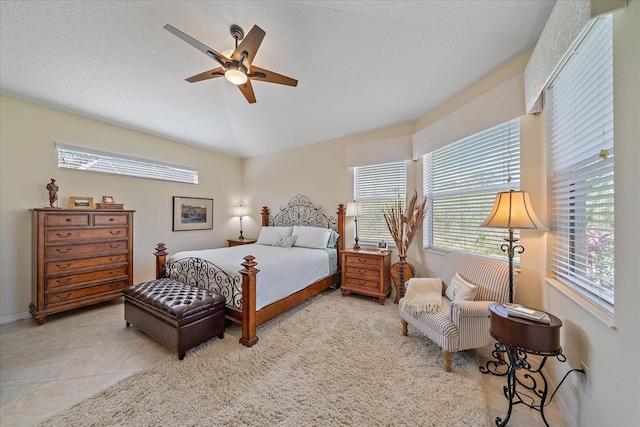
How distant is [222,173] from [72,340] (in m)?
3.74

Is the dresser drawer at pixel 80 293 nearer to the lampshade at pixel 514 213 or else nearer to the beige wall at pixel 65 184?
the beige wall at pixel 65 184

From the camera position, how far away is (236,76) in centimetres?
209

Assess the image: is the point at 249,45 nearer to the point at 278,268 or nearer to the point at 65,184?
the point at 278,268

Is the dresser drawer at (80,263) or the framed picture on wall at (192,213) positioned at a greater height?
the framed picture on wall at (192,213)

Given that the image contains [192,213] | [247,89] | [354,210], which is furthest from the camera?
[192,213]

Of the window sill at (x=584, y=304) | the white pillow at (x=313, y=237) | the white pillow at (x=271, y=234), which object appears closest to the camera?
the window sill at (x=584, y=304)

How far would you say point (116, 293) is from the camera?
3318 millimetres

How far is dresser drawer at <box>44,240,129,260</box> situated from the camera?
2.85m

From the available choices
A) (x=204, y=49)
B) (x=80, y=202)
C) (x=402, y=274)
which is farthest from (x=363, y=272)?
(x=80, y=202)

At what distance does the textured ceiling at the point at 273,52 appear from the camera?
6.64 ft

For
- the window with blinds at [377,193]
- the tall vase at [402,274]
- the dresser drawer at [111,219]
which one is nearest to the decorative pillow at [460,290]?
the tall vase at [402,274]

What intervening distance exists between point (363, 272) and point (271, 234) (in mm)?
2000

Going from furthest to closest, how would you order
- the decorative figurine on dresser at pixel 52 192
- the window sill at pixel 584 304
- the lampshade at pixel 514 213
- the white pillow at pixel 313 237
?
the white pillow at pixel 313 237 → the decorative figurine on dresser at pixel 52 192 → the lampshade at pixel 514 213 → the window sill at pixel 584 304

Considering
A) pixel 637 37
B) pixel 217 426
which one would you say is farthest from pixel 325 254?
pixel 637 37
